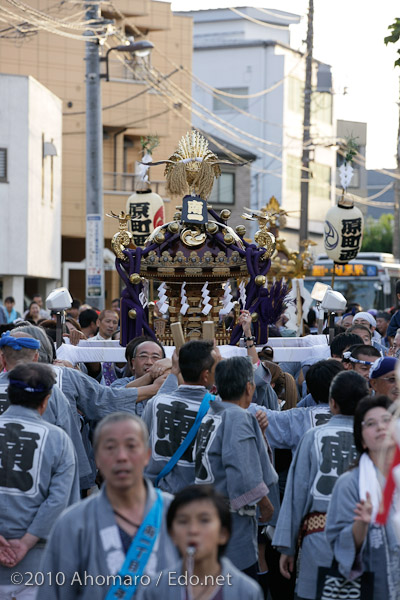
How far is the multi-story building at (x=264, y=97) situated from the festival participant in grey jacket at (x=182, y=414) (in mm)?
36463

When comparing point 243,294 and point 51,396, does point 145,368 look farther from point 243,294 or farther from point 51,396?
point 243,294

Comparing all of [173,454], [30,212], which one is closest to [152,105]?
[30,212]

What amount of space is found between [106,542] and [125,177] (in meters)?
28.4

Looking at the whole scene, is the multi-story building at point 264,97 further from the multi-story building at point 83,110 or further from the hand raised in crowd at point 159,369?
the hand raised in crowd at point 159,369

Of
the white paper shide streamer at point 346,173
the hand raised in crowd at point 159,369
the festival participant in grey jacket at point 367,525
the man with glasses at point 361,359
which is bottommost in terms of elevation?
the festival participant in grey jacket at point 367,525

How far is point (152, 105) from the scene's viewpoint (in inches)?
1297

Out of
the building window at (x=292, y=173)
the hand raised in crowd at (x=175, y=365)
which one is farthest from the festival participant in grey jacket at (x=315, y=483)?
the building window at (x=292, y=173)

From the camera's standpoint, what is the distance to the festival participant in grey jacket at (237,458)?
5156 millimetres

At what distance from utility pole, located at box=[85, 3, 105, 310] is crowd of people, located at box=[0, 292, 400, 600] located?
8676 millimetres

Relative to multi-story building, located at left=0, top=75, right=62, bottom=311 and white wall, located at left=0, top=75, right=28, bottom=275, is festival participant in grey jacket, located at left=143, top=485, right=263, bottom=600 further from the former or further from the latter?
white wall, located at left=0, top=75, right=28, bottom=275

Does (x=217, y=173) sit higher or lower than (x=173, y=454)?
higher

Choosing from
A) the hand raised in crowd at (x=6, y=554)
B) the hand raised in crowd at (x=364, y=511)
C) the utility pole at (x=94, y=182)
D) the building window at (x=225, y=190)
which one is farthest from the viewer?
the building window at (x=225, y=190)

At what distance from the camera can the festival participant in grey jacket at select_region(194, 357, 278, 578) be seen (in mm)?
5156

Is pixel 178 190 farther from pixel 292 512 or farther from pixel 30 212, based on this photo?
pixel 30 212
